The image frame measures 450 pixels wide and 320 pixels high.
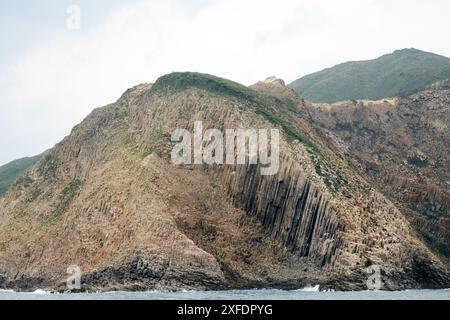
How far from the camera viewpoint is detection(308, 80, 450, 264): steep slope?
110438 millimetres

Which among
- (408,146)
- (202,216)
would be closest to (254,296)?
(202,216)

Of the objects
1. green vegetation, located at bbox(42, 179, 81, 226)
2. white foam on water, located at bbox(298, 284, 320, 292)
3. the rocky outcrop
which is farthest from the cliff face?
white foam on water, located at bbox(298, 284, 320, 292)

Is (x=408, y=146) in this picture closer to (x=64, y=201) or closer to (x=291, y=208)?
(x=291, y=208)

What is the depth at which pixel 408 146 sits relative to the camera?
132000 millimetres

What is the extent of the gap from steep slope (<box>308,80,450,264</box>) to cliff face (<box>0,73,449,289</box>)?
10.9m

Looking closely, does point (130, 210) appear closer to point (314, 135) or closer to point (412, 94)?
point (314, 135)

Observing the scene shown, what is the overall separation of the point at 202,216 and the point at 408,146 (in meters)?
56.1

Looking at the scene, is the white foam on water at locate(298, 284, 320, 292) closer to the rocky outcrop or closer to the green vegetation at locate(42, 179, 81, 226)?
the rocky outcrop

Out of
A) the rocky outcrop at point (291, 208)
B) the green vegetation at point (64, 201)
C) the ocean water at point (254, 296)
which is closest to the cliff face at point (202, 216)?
the rocky outcrop at point (291, 208)

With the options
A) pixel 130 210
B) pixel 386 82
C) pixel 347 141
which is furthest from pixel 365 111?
pixel 130 210

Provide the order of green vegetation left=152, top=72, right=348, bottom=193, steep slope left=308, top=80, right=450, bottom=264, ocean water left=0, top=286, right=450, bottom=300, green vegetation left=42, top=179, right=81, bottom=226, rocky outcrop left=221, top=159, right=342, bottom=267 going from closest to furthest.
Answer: ocean water left=0, top=286, right=450, bottom=300
rocky outcrop left=221, top=159, right=342, bottom=267
green vegetation left=152, top=72, right=348, bottom=193
green vegetation left=42, top=179, right=81, bottom=226
steep slope left=308, top=80, right=450, bottom=264

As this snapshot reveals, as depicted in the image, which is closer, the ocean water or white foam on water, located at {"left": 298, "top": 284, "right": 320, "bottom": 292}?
the ocean water

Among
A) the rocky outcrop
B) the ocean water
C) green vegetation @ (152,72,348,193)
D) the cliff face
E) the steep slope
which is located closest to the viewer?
the ocean water

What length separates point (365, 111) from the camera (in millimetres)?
141000
